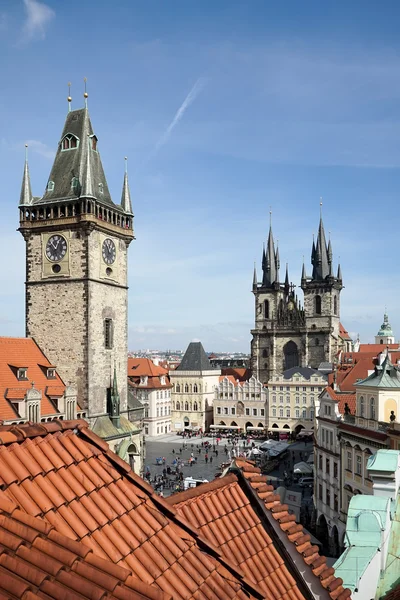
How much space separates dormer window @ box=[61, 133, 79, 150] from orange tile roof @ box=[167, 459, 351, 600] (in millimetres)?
29877

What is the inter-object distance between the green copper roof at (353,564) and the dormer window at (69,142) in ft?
96.6

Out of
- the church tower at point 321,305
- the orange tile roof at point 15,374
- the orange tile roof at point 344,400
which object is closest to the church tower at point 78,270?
the orange tile roof at point 15,374

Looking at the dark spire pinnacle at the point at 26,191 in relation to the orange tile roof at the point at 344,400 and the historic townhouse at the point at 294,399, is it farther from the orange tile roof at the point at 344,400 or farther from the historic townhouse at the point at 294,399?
the historic townhouse at the point at 294,399

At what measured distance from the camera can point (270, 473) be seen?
174ft

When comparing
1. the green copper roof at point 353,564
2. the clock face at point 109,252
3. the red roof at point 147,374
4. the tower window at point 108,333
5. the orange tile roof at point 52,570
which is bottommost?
the red roof at point 147,374

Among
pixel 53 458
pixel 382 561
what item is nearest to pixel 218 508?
pixel 53 458

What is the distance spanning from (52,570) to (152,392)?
77.3 m

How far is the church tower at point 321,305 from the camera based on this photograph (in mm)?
92062

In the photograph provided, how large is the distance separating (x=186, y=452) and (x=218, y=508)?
60.4 m

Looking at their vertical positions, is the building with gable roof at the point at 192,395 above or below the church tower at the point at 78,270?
below

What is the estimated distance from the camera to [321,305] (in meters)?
95.2

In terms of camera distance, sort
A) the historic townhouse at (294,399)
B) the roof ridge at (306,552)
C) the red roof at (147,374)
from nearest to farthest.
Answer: the roof ridge at (306,552) → the historic townhouse at (294,399) → the red roof at (147,374)

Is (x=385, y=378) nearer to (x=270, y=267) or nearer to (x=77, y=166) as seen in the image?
(x=77, y=166)

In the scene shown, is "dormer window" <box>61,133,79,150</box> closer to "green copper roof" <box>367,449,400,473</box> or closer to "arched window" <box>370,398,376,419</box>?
"arched window" <box>370,398,376,419</box>
